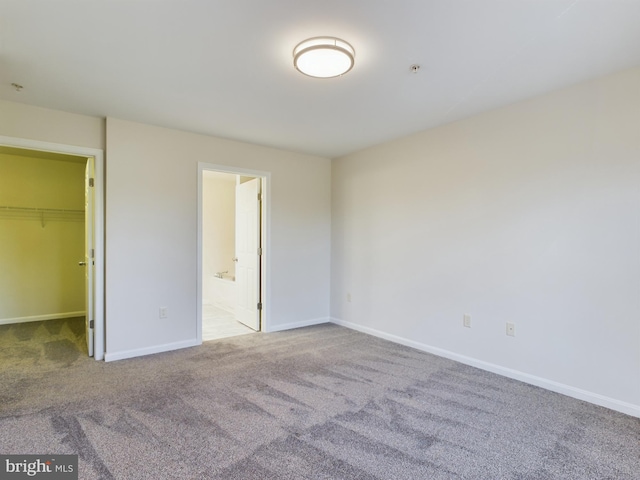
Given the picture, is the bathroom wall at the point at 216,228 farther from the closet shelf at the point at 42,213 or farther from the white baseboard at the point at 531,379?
the white baseboard at the point at 531,379

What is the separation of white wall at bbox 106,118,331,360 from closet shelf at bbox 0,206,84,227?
247cm

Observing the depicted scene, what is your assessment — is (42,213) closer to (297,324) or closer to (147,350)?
(147,350)

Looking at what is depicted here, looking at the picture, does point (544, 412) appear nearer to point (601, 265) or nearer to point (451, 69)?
point (601, 265)

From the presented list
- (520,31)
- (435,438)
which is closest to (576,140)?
(520,31)

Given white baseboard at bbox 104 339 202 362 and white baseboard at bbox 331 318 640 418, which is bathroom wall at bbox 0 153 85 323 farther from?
white baseboard at bbox 331 318 640 418

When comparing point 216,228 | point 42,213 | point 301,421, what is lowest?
point 301,421

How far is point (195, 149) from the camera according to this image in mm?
3791

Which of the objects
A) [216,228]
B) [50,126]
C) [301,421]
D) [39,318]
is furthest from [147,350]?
[216,228]

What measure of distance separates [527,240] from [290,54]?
2.39 m

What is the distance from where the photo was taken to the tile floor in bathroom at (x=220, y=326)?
4.27m

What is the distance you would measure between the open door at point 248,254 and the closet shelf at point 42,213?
253cm

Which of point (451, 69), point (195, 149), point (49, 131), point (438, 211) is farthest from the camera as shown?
point (195, 149)

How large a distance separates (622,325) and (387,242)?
2243mm

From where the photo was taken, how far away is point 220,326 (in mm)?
4672
